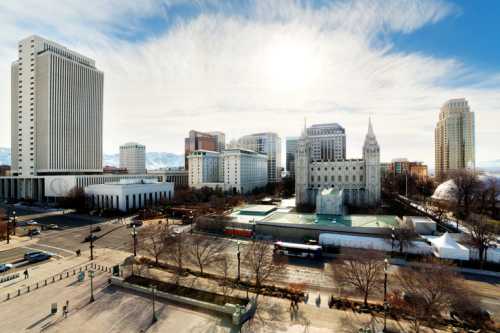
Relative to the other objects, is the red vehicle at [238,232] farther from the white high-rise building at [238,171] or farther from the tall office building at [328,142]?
the tall office building at [328,142]

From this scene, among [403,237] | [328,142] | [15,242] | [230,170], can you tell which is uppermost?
[328,142]

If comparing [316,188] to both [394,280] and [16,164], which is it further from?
[16,164]

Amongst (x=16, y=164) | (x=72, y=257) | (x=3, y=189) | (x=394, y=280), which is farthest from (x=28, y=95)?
(x=394, y=280)

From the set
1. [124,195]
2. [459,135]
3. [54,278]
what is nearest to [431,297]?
[54,278]

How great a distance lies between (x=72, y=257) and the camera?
38344 millimetres

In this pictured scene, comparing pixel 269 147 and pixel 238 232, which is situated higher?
pixel 269 147

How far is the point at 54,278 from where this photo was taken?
3056 centimetres

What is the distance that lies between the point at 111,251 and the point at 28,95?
110 metres

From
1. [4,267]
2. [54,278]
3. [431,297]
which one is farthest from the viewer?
[4,267]

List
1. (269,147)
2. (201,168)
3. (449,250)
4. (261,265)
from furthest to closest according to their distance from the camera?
(269,147)
(201,168)
(449,250)
(261,265)

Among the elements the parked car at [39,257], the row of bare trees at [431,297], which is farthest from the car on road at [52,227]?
the row of bare trees at [431,297]

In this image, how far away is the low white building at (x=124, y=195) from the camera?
79562mm

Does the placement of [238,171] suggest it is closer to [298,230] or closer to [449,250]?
[298,230]

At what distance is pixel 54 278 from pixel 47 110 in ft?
345
